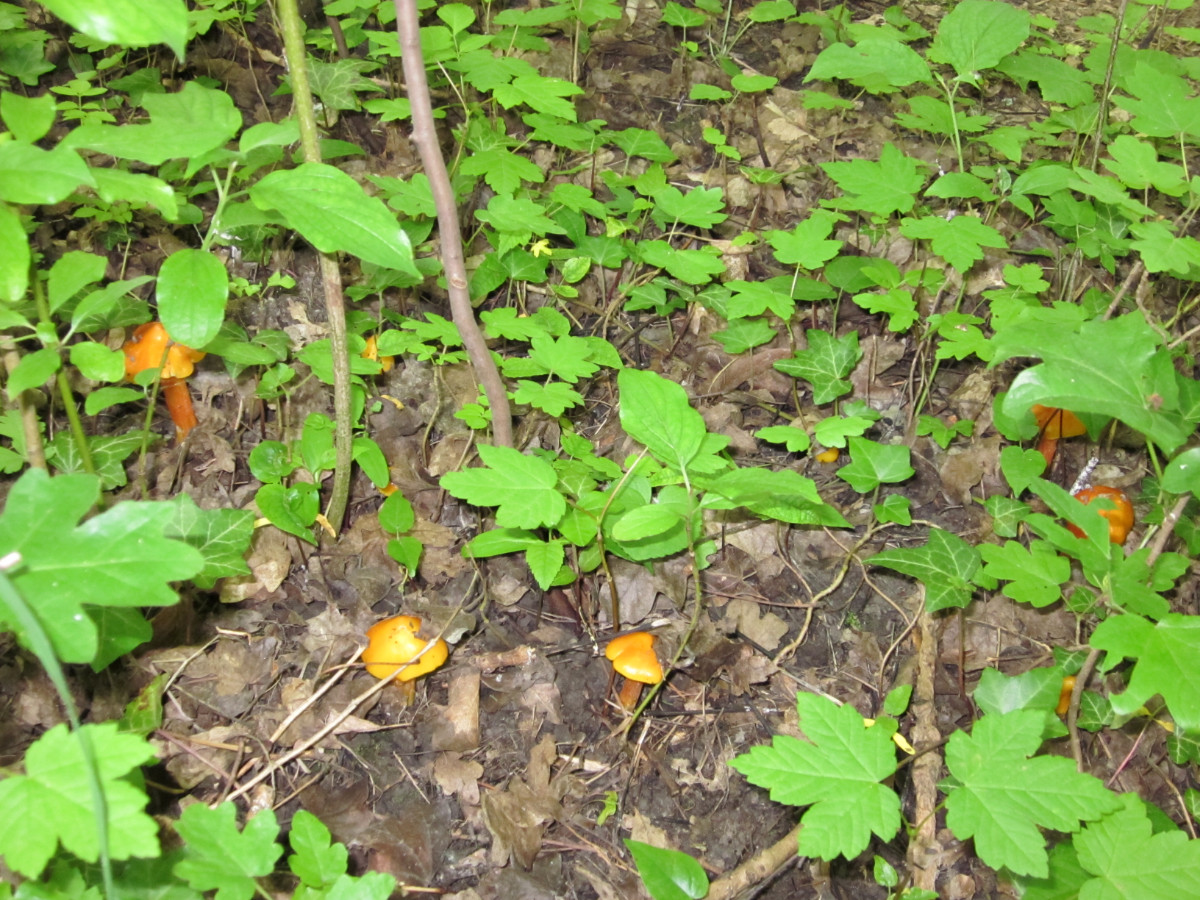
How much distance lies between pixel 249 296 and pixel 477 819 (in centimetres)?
224

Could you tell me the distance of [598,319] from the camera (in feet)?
11.6

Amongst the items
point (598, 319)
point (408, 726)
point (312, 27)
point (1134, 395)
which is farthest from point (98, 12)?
point (312, 27)

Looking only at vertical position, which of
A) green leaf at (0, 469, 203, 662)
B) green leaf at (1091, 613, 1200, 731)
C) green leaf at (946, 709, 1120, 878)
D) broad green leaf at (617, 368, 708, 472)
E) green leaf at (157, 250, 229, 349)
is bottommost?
green leaf at (946, 709, 1120, 878)

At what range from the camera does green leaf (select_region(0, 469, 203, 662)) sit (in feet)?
4.39

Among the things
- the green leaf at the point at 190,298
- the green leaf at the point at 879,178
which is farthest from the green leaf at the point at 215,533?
the green leaf at the point at 879,178

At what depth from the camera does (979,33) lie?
269 centimetres

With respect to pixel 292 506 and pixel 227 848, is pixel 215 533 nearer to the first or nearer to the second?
pixel 292 506


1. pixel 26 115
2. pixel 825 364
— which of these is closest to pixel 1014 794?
pixel 825 364

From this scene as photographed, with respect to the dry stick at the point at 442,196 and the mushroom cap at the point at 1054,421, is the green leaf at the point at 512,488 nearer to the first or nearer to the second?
the dry stick at the point at 442,196

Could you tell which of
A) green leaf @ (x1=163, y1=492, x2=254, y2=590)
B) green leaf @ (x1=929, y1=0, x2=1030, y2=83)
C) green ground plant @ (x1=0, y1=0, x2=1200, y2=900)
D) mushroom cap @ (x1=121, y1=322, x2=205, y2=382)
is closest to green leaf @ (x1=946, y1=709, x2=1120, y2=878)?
green ground plant @ (x1=0, y1=0, x2=1200, y2=900)

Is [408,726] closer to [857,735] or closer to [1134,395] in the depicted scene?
[857,735]

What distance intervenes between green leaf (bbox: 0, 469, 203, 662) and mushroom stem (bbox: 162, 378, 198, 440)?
1.55 meters

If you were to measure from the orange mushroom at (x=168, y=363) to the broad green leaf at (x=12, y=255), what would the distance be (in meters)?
1.27

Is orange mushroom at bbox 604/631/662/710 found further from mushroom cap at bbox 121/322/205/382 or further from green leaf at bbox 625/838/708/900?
mushroom cap at bbox 121/322/205/382
